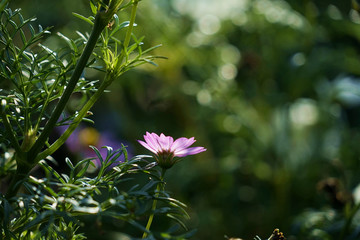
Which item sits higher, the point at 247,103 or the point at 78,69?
the point at 247,103

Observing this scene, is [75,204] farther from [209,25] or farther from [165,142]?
[209,25]

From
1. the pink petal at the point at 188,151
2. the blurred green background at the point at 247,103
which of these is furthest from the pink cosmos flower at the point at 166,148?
the blurred green background at the point at 247,103

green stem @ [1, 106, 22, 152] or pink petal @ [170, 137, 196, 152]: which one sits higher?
pink petal @ [170, 137, 196, 152]

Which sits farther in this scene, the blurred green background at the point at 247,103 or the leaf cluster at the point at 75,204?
the blurred green background at the point at 247,103

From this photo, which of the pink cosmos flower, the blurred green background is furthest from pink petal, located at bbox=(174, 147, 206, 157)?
the blurred green background

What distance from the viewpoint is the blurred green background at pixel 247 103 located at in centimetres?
122

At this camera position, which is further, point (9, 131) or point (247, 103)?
point (247, 103)

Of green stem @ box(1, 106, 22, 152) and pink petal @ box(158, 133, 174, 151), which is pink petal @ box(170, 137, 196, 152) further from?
green stem @ box(1, 106, 22, 152)

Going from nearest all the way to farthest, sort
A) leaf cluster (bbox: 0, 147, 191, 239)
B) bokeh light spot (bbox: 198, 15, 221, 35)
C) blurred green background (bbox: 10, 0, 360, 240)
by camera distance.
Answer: leaf cluster (bbox: 0, 147, 191, 239) < blurred green background (bbox: 10, 0, 360, 240) < bokeh light spot (bbox: 198, 15, 221, 35)

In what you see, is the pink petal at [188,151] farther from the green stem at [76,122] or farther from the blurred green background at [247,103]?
the blurred green background at [247,103]

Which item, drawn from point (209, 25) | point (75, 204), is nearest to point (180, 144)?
point (75, 204)

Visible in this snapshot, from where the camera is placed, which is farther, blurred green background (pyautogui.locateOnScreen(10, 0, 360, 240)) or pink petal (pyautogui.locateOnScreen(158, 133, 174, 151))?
blurred green background (pyautogui.locateOnScreen(10, 0, 360, 240))

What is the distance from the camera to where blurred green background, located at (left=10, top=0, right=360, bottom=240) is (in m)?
1.22

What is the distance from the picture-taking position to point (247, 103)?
147 cm
